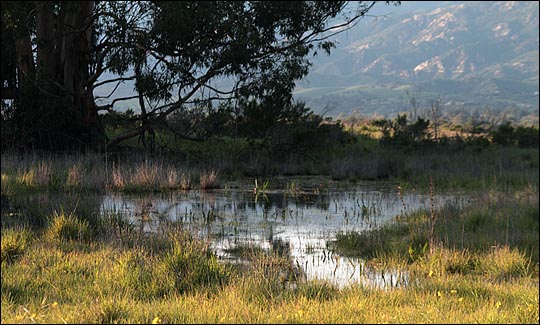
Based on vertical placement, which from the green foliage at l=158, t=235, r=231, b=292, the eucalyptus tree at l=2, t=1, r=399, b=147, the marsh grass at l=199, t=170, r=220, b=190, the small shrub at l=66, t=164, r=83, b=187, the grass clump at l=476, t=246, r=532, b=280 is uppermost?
the eucalyptus tree at l=2, t=1, r=399, b=147

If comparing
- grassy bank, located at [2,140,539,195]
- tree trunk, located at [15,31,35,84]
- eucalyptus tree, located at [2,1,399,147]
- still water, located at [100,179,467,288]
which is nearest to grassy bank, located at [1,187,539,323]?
still water, located at [100,179,467,288]

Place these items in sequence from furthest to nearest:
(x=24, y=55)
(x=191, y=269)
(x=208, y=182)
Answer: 1. (x=24, y=55)
2. (x=208, y=182)
3. (x=191, y=269)

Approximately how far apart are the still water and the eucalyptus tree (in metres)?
5.08

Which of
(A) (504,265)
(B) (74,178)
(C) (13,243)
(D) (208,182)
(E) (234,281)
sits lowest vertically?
(A) (504,265)

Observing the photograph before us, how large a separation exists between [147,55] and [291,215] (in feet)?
32.1

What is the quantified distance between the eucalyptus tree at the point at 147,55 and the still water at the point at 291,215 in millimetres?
5083

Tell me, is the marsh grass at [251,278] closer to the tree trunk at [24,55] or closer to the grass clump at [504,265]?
the grass clump at [504,265]

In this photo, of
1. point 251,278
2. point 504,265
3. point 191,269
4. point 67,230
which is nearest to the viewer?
point 251,278

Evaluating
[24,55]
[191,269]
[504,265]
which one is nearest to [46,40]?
[24,55]

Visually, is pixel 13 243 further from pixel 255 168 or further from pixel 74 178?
pixel 255 168

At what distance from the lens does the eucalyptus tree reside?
784 inches

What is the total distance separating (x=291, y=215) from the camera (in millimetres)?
12148

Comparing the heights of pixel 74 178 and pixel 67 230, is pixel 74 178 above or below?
above

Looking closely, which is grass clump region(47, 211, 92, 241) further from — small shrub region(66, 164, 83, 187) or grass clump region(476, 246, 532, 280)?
small shrub region(66, 164, 83, 187)
